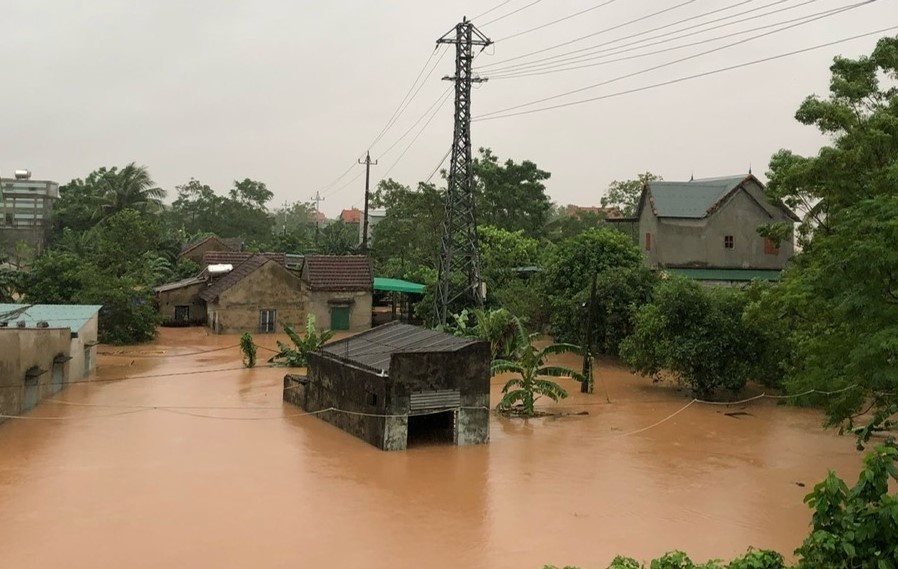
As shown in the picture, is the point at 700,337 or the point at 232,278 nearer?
the point at 700,337

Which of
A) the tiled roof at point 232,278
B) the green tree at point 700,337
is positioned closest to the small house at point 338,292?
the tiled roof at point 232,278

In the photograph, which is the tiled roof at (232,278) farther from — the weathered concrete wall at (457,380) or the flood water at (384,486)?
the weathered concrete wall at (457,380)

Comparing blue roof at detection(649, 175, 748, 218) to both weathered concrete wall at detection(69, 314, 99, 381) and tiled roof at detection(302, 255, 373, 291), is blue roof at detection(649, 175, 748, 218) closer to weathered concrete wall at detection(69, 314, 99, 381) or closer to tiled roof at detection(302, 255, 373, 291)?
tiled roof at detection(302, 255, 373, 291)

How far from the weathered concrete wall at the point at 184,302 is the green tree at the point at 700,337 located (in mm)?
23461

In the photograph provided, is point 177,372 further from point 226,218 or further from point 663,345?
point 226,218

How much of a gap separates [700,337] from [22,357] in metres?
16.8

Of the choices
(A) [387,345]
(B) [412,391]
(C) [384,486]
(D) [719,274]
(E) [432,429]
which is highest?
(D) [719,274]

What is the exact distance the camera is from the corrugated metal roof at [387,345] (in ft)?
60.5

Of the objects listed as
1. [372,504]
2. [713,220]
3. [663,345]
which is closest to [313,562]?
[372,504]

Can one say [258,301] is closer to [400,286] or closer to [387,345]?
[400,286]

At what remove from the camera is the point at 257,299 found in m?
36.8

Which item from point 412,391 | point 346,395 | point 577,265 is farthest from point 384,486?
point 577,265

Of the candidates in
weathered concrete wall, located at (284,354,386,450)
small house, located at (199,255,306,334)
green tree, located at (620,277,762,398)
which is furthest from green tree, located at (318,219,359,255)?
green tree, located at (620,277,762,398)

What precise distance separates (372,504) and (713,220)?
25887mm
